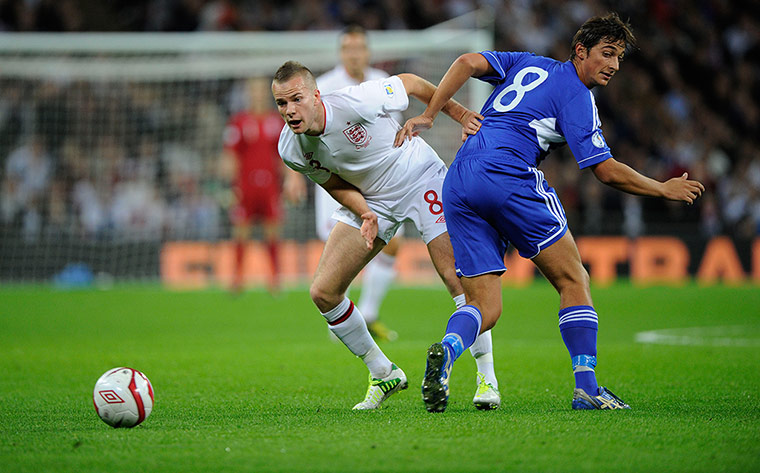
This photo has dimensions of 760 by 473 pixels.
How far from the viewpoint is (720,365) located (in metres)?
6.79

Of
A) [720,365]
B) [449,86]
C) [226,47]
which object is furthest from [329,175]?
[226,47]

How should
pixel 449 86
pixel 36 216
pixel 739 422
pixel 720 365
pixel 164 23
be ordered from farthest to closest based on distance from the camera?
pixel 164 23
pixel 36 216
pixel 720 365
pixel 449 86
pixel 739 422

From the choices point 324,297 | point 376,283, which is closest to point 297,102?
point 324,297

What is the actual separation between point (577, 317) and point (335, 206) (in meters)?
3.70

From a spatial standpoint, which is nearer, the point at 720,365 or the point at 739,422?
the point at 739,422

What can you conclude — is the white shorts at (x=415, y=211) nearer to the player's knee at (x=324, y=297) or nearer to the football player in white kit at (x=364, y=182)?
the football player in white kit at (x=364, y=182)

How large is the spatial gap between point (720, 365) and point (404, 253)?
32.7ft

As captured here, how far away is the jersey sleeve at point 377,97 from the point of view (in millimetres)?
5113

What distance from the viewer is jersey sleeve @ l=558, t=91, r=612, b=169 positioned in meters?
4.66

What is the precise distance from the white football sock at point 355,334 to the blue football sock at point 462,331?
644mm

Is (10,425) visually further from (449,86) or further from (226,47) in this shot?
(226,47)

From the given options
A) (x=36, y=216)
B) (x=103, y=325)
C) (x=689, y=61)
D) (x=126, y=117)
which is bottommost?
(x=103, y=325)

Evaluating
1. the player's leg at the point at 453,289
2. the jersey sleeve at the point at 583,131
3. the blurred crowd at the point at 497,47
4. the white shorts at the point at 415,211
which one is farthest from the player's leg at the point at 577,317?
the blurred crowd at the point at 497,47

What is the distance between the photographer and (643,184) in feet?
15.1
